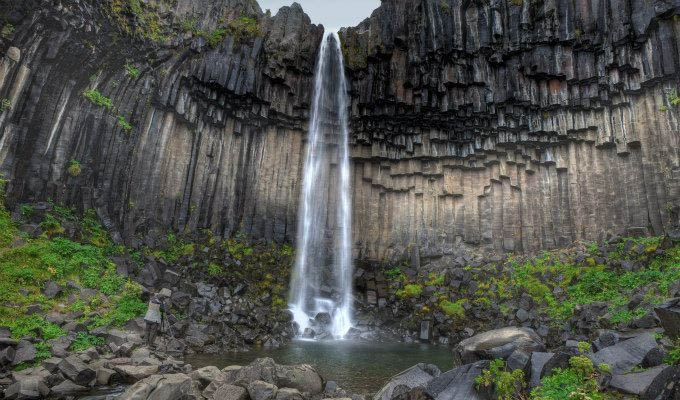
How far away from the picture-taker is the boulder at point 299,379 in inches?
379

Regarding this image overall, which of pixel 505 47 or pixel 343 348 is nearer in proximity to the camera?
pixel 343 348

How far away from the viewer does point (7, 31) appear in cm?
1520

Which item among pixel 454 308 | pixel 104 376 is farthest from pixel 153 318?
pixel 454 308

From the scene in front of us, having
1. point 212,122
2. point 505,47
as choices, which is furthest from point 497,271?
point 212,122

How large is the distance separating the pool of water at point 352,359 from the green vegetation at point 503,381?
3.92 metres

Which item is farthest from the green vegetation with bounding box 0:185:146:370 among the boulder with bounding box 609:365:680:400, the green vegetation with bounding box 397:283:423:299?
the green vegetation with bounding box 397:283:423:299

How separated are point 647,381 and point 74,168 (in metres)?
19.5

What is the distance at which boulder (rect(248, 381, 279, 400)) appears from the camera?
27.8 feet

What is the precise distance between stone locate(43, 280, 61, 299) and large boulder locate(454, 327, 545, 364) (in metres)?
11.8

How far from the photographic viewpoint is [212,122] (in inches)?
937

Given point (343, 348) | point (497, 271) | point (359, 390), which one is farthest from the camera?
point (497, 271)

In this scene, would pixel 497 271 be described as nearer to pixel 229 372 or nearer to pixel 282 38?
pixel 229 372

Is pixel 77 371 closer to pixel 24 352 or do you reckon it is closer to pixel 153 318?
pixel 24 352

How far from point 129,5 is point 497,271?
22.4 meters
